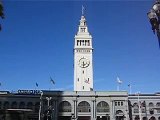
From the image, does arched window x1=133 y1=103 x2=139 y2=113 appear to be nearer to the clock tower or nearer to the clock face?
the clock tower

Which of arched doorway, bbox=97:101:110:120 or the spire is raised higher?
the spire

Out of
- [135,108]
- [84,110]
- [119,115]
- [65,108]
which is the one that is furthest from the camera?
[135,108]

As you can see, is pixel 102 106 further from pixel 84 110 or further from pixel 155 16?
pixel 155 16

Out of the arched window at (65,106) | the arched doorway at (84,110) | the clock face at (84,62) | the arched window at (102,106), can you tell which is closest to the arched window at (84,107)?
the arched doorway at (84,110)

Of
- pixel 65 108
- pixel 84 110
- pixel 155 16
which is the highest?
pixel 65 108

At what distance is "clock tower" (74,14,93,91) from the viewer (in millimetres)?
112188

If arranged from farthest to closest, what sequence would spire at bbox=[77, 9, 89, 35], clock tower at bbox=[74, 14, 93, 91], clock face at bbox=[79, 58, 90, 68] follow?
spire at bbox=[77, 9, 89, 35] → clock face at bbox=[79, 58, 90, 68] → clock tower at bbox=[74, 14, 93, 91]

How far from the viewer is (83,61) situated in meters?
115

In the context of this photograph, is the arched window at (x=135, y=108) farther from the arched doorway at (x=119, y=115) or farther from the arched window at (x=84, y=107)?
the arched window at (x=84, y=107)

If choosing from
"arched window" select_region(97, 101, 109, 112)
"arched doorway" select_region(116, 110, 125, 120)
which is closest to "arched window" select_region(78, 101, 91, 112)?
"arched window" select_region(97, 101, 109, 112)

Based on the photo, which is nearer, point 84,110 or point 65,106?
point 84,110

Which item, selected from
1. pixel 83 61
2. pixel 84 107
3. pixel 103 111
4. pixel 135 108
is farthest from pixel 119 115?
pixel 83 61

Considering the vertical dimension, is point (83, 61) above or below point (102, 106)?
above

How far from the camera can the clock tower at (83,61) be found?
4417 inches
